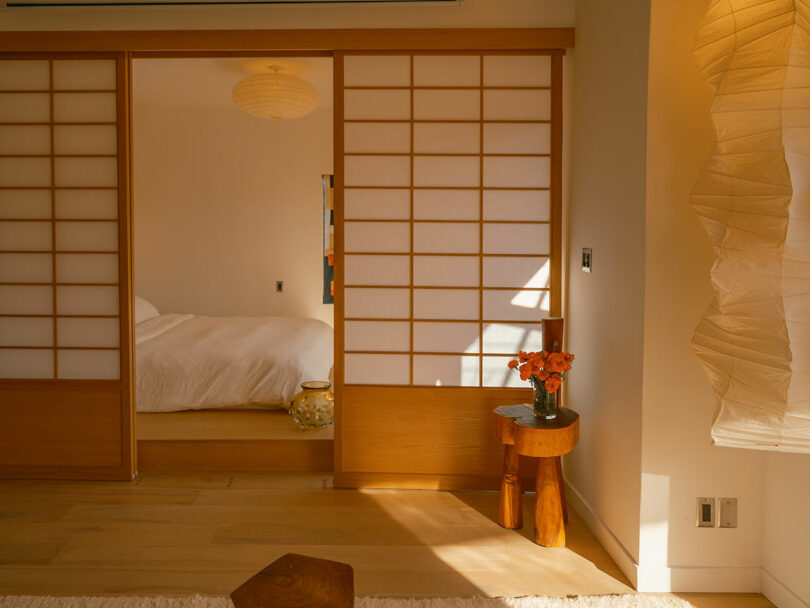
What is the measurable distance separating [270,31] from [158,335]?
2.44 m

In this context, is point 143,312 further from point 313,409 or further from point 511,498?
point 511,498

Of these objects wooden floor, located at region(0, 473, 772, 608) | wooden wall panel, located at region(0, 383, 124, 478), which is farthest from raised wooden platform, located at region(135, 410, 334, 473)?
wooden wall panel, located at region(0, 383, 124, 478)

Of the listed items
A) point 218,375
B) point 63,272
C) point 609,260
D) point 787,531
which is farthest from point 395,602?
point 63,272

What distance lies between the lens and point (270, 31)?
3.28m

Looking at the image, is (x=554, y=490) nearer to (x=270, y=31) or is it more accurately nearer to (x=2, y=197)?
(x=270, y=31)

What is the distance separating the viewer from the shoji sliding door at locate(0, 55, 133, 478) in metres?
3.46

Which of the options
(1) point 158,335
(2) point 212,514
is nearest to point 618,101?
(2) point 212,514

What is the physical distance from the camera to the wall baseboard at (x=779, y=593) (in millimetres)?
2187

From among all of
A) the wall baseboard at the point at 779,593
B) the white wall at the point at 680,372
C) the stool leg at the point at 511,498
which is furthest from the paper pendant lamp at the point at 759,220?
the stool leg at the point at 511,498

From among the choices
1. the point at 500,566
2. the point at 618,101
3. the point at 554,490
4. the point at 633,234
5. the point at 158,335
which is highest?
the point at 618,101

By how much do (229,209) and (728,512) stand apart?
17.5ft

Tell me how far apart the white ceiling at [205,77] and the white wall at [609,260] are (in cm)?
238

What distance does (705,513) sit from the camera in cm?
239

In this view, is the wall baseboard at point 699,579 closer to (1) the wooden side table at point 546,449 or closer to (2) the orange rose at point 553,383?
(1) the wooden side table at point 546,449
